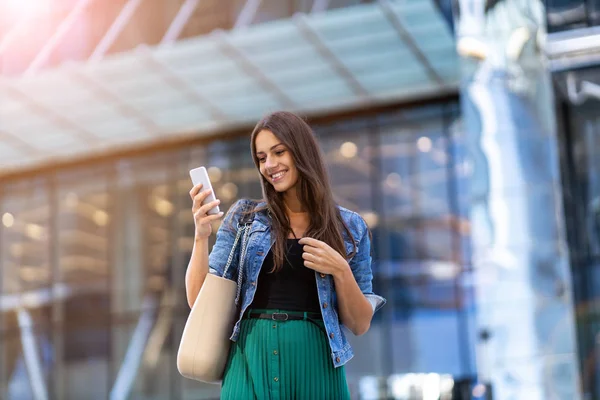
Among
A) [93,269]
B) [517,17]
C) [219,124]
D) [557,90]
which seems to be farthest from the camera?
[93,269]

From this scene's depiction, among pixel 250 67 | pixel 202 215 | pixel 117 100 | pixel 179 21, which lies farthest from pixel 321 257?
pixel 117 100

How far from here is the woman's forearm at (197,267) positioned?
268 cm

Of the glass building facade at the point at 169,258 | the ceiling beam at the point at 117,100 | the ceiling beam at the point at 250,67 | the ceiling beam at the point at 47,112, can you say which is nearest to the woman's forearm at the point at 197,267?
the ceiling beam at the point at 250,67

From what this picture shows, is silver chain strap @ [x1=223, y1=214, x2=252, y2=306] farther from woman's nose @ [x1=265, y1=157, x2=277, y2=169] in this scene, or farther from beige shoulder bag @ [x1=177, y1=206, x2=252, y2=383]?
woman's nose @ [x1=265, y1=157, x2=277, y2=169]

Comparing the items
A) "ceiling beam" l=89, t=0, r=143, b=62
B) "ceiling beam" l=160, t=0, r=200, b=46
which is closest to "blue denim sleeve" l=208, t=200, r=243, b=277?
"ceiling beam" l=160, t=0, r=200, b=46

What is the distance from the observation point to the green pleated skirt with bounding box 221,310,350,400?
2.63m

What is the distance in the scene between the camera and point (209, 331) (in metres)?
2.65

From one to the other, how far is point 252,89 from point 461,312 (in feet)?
18.2

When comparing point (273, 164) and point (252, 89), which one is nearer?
point (273, 164)

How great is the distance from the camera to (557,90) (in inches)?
573

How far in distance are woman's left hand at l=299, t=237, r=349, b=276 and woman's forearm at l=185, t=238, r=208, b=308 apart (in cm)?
34

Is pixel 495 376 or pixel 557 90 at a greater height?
pixel 557 90

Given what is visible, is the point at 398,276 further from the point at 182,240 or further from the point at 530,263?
the point at 530,263

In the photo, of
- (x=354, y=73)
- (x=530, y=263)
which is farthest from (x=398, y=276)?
(x=530, y=263)
